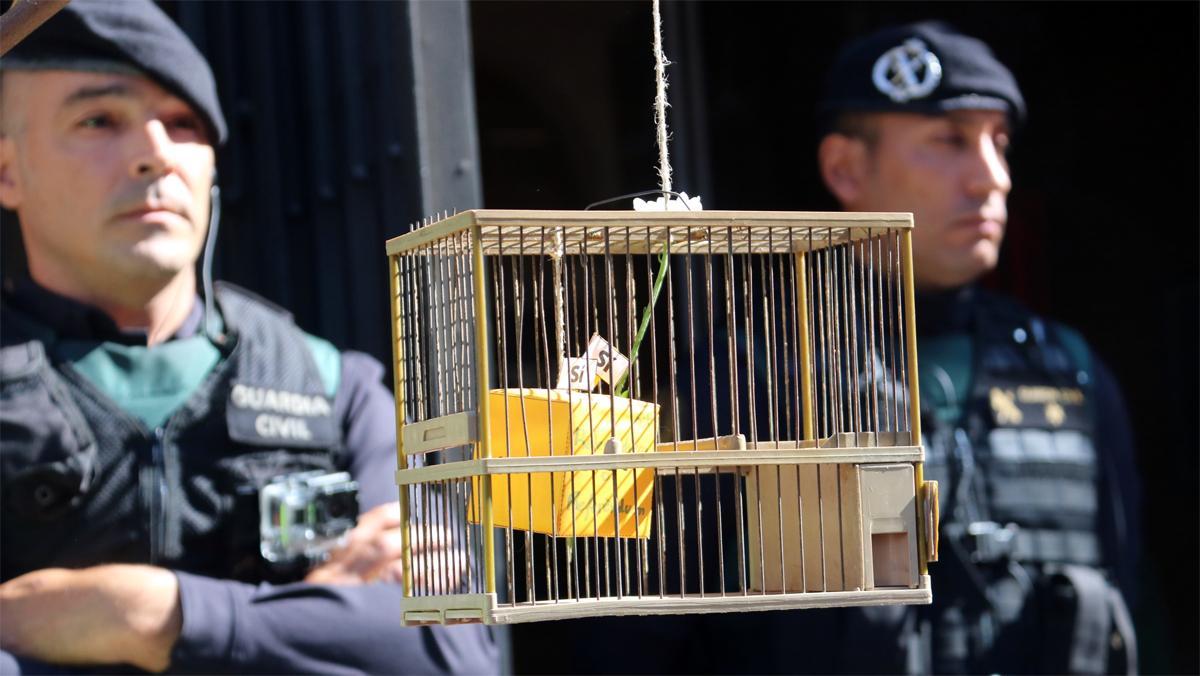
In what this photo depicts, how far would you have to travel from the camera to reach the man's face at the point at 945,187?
451 centimetres

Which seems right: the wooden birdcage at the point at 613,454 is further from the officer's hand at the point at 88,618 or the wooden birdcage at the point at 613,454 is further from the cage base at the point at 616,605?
the officer's hand at the point at 88,618

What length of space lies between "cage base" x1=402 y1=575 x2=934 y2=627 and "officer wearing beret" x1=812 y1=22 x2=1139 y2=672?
6.15 ft

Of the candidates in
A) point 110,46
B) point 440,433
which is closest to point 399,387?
point 440,433

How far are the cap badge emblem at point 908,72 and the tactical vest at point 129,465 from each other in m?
1.72

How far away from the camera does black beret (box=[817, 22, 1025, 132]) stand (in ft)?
14.8

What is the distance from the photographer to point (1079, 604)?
4332 millimetres

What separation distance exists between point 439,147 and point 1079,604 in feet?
5.98

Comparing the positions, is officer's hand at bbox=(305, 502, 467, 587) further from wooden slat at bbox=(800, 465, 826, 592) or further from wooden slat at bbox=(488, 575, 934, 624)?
wooden slat at bbox=(488, 575, 934, 624)

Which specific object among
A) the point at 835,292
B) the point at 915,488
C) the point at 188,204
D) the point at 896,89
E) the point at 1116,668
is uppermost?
the point at 896,89

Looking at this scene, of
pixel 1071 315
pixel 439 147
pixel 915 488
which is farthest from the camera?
pixel 1071 315

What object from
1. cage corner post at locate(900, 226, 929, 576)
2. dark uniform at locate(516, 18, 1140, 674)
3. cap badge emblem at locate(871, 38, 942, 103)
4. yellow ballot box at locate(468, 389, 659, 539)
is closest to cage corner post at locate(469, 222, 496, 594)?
yellow ballot box at locate(468, 389, 659, 539)

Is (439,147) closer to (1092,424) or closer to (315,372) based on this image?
(315,372)

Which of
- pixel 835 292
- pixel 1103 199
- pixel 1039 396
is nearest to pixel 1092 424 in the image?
pixel 1039 396

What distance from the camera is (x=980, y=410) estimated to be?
14.4ft
